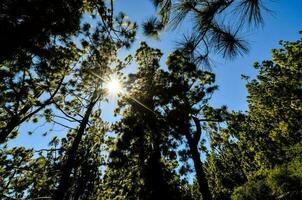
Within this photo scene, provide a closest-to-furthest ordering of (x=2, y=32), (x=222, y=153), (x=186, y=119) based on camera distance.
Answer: (x=2, y=32), (x=186, y=119), (x=222, y=153)

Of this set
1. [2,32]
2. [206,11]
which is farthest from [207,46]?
[2,32]

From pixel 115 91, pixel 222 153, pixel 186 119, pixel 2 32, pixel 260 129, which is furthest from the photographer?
pixel 222 153

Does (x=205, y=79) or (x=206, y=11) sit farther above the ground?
(x=205, y=79)

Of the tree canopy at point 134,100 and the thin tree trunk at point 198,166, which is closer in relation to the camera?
the tree canopy at point 134,100

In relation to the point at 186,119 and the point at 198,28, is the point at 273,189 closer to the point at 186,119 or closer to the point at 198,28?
the point at 186,119

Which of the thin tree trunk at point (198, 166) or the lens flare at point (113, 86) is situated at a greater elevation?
the lens flare at point (113, 86)

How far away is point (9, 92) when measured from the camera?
33.7 ft

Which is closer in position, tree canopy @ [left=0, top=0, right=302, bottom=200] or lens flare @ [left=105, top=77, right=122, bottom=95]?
tree canopy @ [left=0, top=0, right=302, bottom=200]

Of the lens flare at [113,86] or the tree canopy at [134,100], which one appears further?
the lens flare at [113,86]

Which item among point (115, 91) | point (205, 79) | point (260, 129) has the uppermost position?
point (260, 129)

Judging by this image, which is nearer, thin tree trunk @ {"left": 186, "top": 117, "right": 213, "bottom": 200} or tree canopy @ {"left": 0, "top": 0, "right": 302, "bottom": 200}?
tree canopy @ {"left": 0, "top": 0, "right": 302, "bottom": 200}

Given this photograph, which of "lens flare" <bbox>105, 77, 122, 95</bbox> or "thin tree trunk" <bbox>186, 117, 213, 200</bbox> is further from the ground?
"lens flare" <bbox>105, 77, 122, 95</bbox>

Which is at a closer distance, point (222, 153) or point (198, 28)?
point (198, 28)

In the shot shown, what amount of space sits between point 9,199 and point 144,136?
9269 mm
